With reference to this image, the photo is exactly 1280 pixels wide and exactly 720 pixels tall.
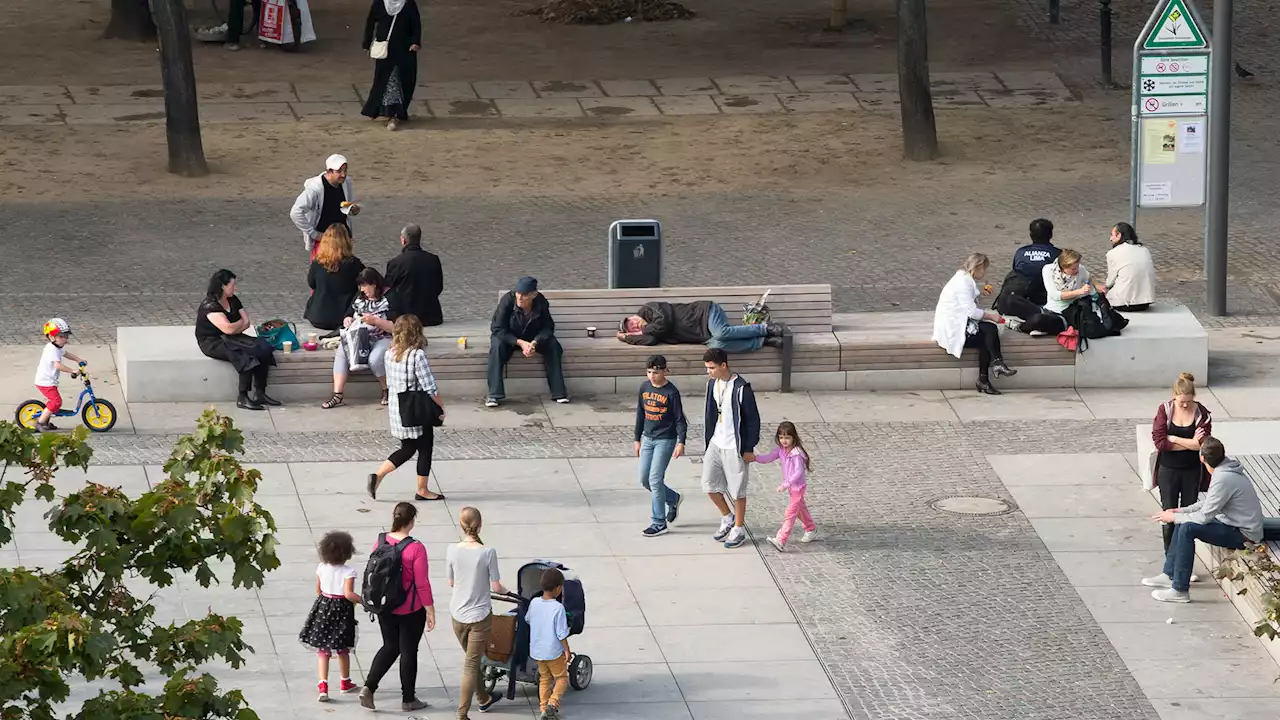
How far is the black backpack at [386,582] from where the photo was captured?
11102mm

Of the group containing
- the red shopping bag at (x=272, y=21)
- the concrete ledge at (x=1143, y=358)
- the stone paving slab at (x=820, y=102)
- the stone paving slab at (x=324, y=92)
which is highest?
the red shopping bag at (x=272, y=21)

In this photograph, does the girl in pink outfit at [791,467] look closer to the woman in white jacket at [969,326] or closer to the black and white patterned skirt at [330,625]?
the black and white patterned skirt at [330,625]

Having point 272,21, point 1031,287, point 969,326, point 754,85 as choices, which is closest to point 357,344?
point 969,326

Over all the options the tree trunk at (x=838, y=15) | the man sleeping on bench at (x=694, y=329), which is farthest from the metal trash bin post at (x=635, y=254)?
the tree trunk at (x=838, y=15)

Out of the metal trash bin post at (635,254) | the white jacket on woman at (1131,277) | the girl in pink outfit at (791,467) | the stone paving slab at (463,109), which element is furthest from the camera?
the stone paving slab at (463,109)

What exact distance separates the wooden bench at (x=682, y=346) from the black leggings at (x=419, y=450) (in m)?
2.61

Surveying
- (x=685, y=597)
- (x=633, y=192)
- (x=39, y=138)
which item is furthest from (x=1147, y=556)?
(x=39, y=138)

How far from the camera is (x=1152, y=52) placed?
19.3 meters

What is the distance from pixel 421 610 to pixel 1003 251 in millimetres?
11072

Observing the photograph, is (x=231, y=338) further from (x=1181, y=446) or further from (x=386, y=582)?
(x=1181, y=446)

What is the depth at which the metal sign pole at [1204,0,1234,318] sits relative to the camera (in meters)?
19.3

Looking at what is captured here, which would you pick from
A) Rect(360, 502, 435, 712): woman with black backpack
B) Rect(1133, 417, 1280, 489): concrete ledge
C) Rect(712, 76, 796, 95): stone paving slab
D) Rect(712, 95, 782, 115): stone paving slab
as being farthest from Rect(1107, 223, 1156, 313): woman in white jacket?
Rect(712, 76, 796, 95): stone paving slab

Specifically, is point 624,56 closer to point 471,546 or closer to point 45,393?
point 45,393

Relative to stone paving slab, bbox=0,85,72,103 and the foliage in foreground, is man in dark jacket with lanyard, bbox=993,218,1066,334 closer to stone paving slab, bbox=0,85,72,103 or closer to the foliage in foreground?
the foliage in foreground
